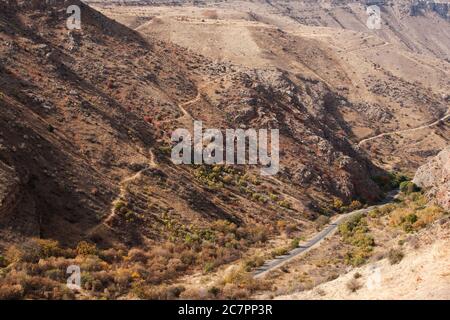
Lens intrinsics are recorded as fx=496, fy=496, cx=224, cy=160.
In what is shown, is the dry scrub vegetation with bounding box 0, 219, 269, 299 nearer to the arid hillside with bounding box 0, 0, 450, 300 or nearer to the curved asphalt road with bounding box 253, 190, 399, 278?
the arid hillside with bounding box 0, 0, 450, 300

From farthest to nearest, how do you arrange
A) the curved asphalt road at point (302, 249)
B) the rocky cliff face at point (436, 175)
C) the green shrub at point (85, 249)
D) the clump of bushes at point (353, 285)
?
the rocky cliff face at point (436, 175), the curved asphalt road at point (302, 249), the green shrub at point (85, 249), the clump of bushes at point (353, 285)

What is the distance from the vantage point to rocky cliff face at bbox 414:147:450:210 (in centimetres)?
4161

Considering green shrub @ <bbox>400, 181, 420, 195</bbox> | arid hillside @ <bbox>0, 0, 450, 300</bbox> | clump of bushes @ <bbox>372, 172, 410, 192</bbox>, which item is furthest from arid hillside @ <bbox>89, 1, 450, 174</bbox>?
green shrub @ <bbox>400, 181, 420, 195</bbox>

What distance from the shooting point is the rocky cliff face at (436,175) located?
4161cm

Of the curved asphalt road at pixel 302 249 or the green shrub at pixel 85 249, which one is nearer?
the green shrub at pixel 85 249

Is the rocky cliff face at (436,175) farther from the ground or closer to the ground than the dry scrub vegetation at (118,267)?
farther from the ground

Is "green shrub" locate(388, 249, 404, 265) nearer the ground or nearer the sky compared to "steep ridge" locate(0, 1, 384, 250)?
nearer the ground

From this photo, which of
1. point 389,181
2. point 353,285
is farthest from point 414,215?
point 389,181

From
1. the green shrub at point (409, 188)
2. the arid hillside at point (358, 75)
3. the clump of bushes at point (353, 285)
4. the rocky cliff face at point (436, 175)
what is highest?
the arid hillside at point (358, 75)

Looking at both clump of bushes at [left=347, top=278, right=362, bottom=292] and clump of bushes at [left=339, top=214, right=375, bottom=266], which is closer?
clump of bushes at [left=347, top=278, right=362, bottom=292]

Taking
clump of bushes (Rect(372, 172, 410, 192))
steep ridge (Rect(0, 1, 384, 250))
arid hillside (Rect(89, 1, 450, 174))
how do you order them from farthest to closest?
arid hillside (Rect(89, 1, 450, 174))
clump of bushes (Rect(372, 172, 410, 192))
steep ridge (Rect(0, 1, 384, 250))

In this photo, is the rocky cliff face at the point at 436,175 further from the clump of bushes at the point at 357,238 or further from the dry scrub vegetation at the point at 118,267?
the dry scrub vegetation at the point at 118,267

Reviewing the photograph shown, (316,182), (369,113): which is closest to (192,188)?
(316,182)

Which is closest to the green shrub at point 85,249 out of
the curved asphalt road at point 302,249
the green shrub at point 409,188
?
the curved asphalt road at point 302,249
